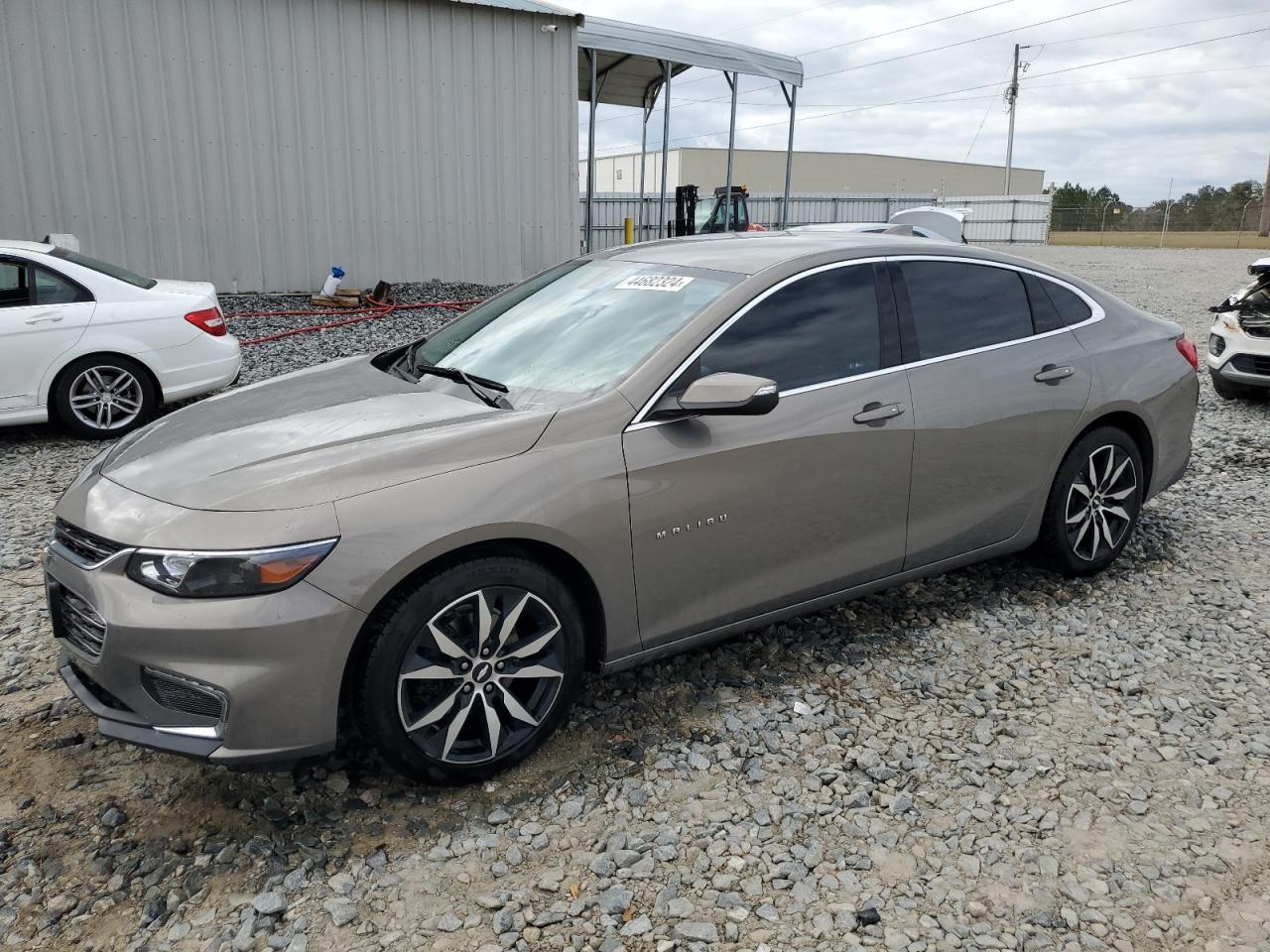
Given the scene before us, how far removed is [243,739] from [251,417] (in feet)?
3.99

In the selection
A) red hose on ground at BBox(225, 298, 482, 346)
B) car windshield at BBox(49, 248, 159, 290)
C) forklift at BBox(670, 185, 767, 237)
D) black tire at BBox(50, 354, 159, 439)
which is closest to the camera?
black tire at BBox(50, 354, 159, 439)

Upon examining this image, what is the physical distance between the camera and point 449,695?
288 cm

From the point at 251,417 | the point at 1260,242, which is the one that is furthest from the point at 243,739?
the point at 1260,242

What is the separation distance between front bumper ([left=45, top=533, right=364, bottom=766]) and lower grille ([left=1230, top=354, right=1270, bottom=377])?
345 inches

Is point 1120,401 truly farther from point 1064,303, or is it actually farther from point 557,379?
point 557,379

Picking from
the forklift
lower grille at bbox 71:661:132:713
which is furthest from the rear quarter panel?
the forklift

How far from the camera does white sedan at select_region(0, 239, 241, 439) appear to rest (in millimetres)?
6934

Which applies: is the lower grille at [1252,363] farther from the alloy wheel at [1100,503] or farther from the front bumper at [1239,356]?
the alloy wheel at [1100,503]

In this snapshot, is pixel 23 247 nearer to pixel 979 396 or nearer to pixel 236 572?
pixel 236 572

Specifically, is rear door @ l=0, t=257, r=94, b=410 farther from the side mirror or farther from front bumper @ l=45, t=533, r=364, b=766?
the side mirror

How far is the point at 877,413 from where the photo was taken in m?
3.60

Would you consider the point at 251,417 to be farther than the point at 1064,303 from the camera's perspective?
No

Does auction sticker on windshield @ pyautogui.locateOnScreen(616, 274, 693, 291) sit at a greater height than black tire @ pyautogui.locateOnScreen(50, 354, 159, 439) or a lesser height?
greater

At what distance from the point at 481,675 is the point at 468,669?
0.05 m
